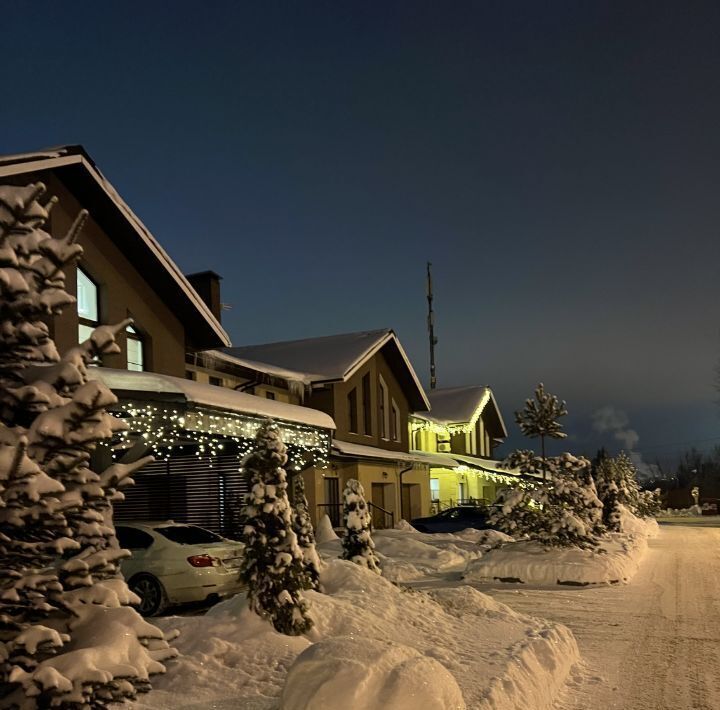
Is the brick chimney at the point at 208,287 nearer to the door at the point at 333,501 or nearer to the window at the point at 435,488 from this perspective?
the door at the point at 333,501

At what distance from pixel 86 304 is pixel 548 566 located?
1083 cm

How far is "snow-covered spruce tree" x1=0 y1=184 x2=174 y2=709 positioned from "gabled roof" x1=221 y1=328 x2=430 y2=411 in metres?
20.0

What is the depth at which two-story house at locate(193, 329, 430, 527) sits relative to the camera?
2558cm

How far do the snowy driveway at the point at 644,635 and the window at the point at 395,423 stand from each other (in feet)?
53.6

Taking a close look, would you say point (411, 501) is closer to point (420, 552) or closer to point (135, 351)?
point (420, 552)

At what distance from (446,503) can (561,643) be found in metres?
32.6

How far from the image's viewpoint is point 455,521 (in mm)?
30750

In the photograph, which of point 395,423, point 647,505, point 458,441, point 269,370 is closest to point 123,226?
point 269,370

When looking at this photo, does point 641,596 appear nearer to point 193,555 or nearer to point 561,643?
point 561,643

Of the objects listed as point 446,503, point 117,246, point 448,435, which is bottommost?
point 446,503

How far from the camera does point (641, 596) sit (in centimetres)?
1393

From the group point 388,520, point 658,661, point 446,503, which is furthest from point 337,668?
point 446,503

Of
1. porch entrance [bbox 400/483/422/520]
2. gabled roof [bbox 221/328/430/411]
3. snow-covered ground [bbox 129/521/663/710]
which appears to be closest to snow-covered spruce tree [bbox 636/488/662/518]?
porch entrance [bbox 400/483/422/520]

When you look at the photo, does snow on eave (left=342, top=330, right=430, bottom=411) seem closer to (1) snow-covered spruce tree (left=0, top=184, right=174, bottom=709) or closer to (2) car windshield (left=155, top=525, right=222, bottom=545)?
(2) car windshield (left=155, top=525, right=222, bottom=545)
